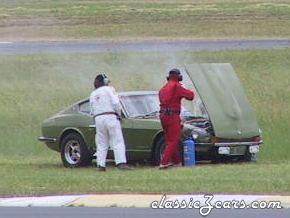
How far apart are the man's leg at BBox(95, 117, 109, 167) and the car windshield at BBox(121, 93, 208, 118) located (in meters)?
1.15

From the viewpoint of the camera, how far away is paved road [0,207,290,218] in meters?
13.2

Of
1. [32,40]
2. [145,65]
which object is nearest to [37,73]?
[145,65]

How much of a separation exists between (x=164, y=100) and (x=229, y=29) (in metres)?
17.0

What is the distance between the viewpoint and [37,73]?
28875mm

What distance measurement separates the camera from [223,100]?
19438 mm

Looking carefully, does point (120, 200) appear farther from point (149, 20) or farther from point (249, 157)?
point (149, 20)

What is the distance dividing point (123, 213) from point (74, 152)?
261 inches

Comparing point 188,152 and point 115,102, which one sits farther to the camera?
point 188,152

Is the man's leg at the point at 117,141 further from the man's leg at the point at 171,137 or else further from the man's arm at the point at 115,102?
the man's leg at the point at 171,137

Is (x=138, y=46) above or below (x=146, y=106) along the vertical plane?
above

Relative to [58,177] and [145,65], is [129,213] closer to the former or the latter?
[58,177]

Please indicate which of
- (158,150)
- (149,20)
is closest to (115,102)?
(158,150)

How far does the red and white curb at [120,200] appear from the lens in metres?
14.4

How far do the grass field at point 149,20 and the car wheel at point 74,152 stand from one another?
14073mm
